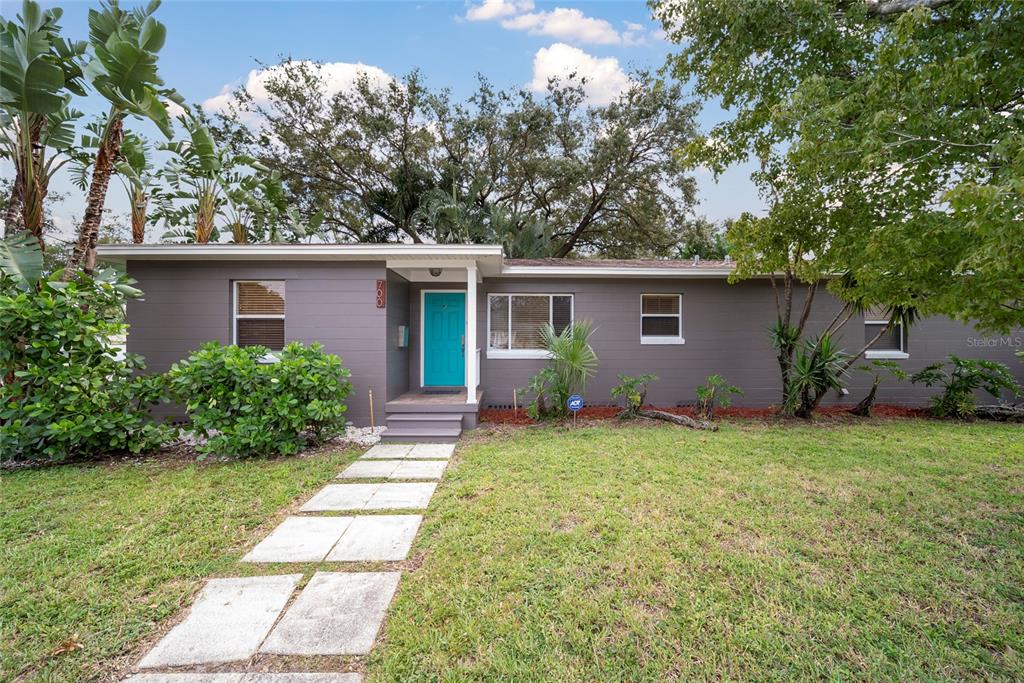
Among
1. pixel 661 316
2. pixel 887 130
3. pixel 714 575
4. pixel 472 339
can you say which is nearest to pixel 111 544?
pixel 714 575

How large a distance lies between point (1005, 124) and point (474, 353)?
19.9 ft

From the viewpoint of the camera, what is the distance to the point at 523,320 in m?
8.80

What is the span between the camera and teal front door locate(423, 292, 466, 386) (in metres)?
8.55

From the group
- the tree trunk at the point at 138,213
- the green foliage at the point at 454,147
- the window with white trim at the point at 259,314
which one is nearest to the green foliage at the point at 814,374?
the green foliage at the point at 454,147

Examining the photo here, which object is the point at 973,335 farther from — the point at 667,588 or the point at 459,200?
the point at 459,200

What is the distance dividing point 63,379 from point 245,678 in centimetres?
500

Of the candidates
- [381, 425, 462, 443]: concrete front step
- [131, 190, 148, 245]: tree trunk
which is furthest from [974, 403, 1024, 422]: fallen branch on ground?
[131, 190, 148, 245]: tree trunk

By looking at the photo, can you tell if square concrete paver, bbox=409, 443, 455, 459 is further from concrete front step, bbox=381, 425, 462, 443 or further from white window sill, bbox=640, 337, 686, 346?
white window sill, bbox=640, 337, 686, 346

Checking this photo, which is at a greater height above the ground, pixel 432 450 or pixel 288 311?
pixel 288 311

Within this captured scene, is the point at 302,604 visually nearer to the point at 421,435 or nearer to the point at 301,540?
the point at 301,540

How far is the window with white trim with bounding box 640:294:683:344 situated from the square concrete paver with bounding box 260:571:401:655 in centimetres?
737

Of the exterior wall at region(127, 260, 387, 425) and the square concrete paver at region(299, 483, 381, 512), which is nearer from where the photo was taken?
the square concrete paver at region(299, 483, 381, 512)

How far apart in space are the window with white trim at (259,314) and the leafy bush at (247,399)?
1.79 m

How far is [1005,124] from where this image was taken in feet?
11.5
